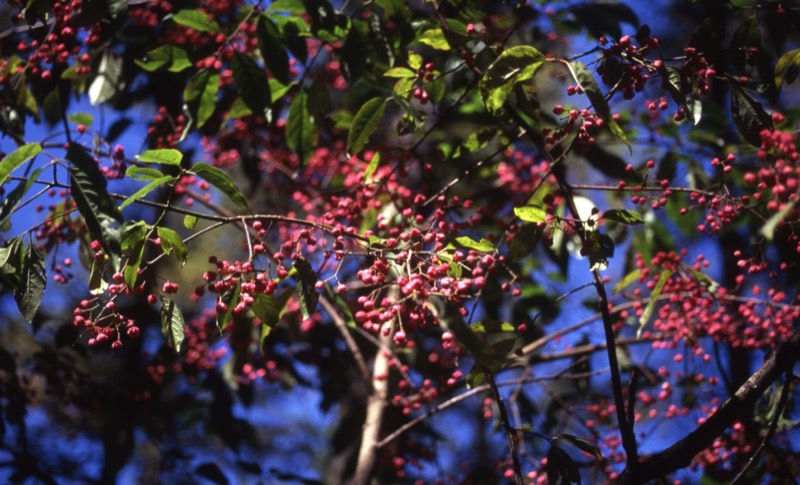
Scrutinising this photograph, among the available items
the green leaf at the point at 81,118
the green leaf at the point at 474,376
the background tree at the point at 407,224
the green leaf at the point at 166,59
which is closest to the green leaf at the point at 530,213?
the background tree at the point at 407,224

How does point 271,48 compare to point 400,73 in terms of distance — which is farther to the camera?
point 271,48

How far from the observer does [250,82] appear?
1927 millimetres

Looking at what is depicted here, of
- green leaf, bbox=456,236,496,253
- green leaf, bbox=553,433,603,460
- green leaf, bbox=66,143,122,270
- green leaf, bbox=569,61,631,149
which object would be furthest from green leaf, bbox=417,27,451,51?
green leaf, bbox=553,433,603,460

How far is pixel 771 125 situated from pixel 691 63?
0.21m

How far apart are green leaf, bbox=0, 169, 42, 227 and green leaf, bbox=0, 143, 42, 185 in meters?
0.11

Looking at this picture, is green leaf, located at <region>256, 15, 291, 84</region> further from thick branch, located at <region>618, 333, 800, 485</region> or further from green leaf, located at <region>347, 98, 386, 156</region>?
thick branch, located at <region>618, 333, 800, 485</region>

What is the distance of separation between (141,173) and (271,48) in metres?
0.65

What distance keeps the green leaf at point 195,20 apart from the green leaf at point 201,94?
0.40 feet

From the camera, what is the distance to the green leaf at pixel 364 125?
173cm

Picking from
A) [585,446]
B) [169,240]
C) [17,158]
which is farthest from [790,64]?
[17,158]

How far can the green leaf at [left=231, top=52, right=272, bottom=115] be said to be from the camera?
75.5 inches

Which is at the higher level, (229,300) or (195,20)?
(195,20)

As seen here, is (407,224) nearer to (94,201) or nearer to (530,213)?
(530,213)

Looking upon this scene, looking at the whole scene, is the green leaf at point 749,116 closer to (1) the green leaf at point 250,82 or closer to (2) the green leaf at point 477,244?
(2) the green leaf at point 477,244
